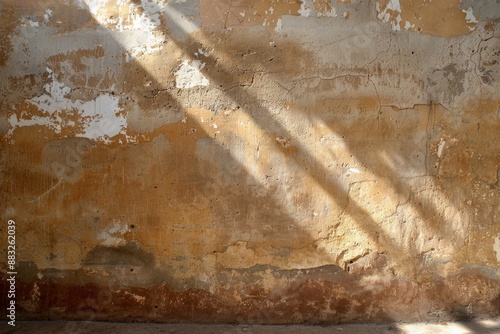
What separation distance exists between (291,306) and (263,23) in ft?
6.10

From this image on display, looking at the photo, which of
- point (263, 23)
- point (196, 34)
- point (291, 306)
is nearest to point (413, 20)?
point (263, 23)

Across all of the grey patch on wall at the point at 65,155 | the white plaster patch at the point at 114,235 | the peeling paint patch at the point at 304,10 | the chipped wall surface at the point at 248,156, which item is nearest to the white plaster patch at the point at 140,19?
the chipped wall surface at the point at 248,156

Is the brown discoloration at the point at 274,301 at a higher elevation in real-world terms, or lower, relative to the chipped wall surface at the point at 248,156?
lower

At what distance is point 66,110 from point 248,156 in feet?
3.96

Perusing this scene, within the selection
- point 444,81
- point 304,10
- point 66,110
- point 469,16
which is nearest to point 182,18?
point 304,10

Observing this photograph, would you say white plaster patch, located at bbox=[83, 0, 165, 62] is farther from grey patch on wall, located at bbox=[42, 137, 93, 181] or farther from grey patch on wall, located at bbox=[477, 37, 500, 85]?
grey patch on wall, located at bbox=[477, 37, 500, 85]

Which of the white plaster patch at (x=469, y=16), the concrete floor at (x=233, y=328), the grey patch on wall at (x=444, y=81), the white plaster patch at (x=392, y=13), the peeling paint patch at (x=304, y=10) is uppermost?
the white plaster patch at (x=469, y=16)

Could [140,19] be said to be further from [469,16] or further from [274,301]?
[469,16]

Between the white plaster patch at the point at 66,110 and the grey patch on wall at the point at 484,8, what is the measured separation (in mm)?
2358

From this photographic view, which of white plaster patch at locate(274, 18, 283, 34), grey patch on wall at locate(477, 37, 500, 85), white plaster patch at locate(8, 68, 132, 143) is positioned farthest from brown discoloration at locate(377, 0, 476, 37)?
white plaster patch at locate(8, 68, 132, 143)

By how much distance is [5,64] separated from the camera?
9.06ft

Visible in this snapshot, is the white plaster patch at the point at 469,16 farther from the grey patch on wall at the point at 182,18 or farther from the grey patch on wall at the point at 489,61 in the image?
the grey patch on wall at the point at 182,18

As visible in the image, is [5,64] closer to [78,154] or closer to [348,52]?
[78,154]

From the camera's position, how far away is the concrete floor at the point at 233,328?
2.74 metres
